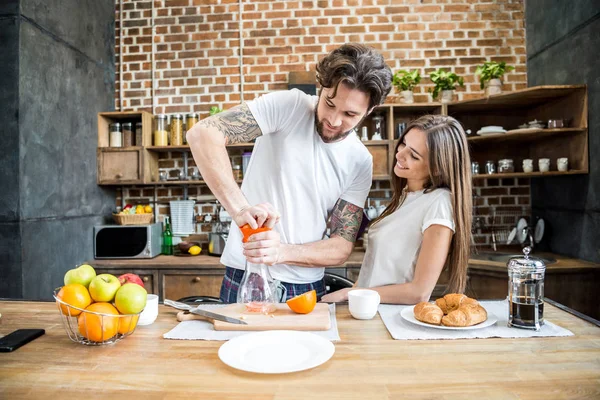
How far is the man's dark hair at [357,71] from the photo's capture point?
154cm

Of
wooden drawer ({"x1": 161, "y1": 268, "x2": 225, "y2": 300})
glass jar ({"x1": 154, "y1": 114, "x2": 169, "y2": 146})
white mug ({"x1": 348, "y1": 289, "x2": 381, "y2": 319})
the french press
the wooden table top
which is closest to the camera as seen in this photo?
the wooden table top

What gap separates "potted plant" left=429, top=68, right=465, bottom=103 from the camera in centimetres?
342

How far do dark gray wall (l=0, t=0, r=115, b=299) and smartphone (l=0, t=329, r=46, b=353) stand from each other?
175 cm

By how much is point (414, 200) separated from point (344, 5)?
8.50ft

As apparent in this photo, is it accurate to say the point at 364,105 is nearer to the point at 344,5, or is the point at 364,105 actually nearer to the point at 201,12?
the point at 344,5

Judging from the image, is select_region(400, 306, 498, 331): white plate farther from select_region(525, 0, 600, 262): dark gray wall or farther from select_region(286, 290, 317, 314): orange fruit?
select_region(525, 0, 600, 262): dark gray wall

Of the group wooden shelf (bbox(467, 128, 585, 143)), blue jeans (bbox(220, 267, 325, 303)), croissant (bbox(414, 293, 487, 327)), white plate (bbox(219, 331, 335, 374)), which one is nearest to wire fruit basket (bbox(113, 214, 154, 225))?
blue jeans (bbox(220, 267, 325, 303))

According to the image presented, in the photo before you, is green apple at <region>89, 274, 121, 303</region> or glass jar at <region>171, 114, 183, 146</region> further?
glass jar at <region>171, 114, 183, 146</region>

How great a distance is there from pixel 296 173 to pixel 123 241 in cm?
220

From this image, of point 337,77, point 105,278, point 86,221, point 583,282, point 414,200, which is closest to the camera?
→ point 105,278

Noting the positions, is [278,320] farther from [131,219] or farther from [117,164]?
[117,164]

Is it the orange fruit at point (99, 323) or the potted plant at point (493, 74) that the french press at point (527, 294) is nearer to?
the orange fruit at point (99, 323)

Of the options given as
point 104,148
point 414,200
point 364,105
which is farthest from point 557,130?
point 104,148

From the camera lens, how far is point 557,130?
286 cm
